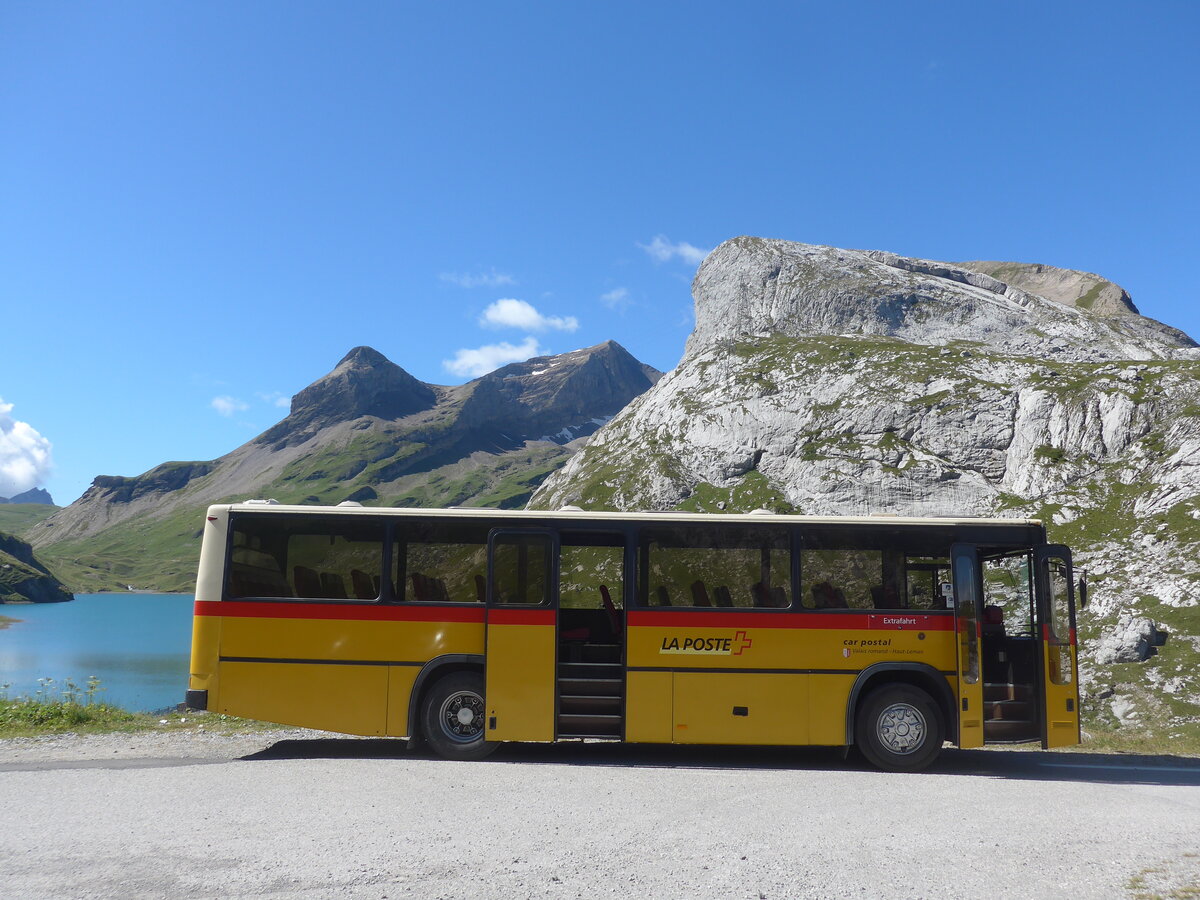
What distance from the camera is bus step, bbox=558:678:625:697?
47.0 feet

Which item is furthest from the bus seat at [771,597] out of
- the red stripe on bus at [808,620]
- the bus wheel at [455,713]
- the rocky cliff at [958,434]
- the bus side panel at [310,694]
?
the rocky cliff at [958,434]

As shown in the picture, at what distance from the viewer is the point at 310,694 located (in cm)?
1442

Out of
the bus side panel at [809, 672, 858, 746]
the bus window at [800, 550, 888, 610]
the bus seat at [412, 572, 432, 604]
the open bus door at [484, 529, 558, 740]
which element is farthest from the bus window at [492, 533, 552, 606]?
the bus side panel at [809, 672, 858, 746]

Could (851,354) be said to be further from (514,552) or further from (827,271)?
(514,552)

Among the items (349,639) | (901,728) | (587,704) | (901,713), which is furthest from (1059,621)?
(349,639)

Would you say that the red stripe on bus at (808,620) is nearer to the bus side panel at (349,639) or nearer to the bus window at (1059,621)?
the bus window at (1059,621)

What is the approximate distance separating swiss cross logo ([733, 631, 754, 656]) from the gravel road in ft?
6.24

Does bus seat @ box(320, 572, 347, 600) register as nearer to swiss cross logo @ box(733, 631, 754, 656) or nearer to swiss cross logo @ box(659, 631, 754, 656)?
swiss cross logo @ box(659, 631, 754, 656)

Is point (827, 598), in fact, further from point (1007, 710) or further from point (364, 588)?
point (364, 588)

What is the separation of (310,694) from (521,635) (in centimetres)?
378

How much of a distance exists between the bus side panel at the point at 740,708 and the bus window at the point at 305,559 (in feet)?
19.0

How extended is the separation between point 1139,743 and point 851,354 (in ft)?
459

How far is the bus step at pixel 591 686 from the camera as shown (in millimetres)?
14328

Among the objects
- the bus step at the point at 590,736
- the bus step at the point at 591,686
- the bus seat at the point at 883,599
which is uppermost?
the bus seat at the point at 883,599
